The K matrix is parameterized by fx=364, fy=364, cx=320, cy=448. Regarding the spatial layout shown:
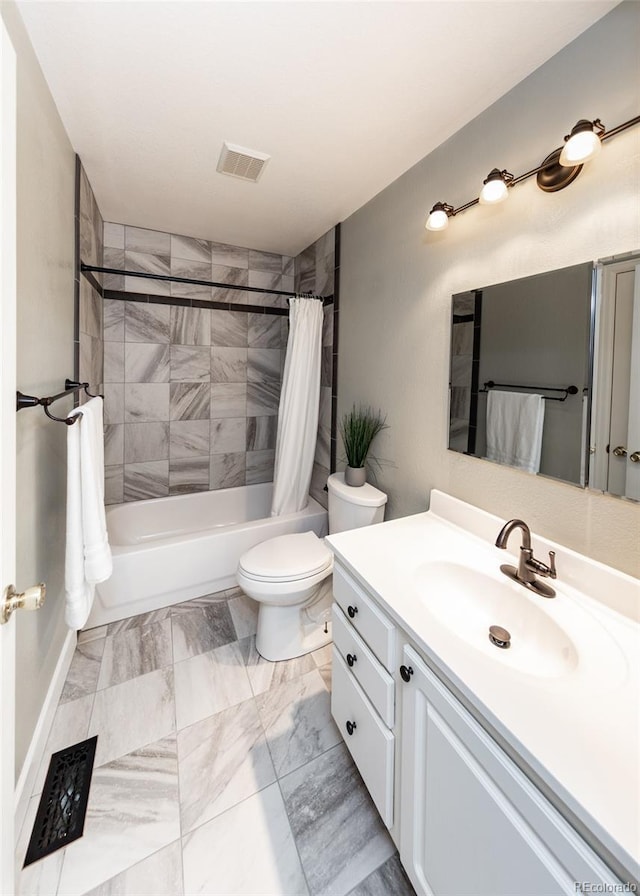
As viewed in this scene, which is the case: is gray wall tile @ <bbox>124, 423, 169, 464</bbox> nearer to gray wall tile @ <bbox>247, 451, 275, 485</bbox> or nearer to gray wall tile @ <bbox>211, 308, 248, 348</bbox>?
gray wall tile @ <bbox>247, 451, 275, 485</bbox>

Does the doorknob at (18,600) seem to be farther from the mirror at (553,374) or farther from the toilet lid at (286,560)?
the mirror at (553,374)

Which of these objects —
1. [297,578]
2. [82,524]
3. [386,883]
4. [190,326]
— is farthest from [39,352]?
[386,883]

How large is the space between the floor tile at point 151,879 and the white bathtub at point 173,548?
3.86ft

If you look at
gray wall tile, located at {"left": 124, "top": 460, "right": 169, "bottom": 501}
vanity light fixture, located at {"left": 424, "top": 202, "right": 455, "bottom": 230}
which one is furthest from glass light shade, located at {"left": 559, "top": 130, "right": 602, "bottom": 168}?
gray wall tile, located at {"left": 124, "top": 460, "right": 169, "bottom": 501}

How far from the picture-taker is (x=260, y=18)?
1027 mm

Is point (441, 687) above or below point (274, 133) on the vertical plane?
below

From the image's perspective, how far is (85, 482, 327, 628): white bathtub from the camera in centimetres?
199

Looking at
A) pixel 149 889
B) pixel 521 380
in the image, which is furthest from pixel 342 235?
pixel 149 889

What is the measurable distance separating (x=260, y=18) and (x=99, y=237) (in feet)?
5.70

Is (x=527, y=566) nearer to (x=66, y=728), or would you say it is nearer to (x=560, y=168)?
(x=560, y=168)

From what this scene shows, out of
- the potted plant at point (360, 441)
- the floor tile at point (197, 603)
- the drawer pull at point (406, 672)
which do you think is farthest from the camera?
the floor tile at point (197, 603)

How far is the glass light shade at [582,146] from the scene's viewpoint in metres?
0.91

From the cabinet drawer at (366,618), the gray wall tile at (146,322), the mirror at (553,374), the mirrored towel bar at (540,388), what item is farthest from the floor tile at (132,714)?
the gray wall tile at (146,322)

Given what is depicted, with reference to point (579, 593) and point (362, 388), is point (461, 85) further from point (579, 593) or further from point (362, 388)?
point (579, 593)
